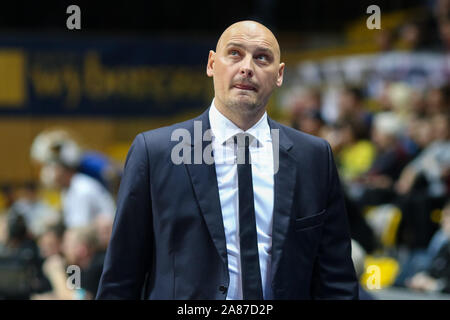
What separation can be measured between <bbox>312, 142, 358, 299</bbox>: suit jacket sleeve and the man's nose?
1.29 feet

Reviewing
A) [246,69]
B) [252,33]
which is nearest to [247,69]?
[246,69]

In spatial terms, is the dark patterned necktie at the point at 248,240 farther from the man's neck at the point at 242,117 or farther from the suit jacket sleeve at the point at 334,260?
Result: the suit jacket sleeve at the point at 334,260

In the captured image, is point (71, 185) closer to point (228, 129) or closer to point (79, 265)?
point (79, 265)

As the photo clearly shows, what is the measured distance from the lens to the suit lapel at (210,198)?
6.82 feet

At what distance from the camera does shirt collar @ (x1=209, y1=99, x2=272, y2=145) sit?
7.16 ft

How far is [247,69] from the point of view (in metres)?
2.09

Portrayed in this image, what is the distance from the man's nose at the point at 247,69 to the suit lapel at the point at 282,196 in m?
0.23

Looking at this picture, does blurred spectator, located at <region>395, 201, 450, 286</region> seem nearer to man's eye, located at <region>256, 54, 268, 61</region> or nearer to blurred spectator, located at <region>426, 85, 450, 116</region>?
blurred spectator, located at <region>426, 85, 450, 116</region>

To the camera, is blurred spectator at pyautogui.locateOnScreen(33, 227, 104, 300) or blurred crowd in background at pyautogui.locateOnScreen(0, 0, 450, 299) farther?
blurred crowd in background at pyautogui.locateOnScreen(0, 0, 450, 299)

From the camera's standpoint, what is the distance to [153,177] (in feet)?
7.07

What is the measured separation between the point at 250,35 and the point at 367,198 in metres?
4.62

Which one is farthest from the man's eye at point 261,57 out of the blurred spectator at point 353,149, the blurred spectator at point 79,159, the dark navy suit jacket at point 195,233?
the blurred spectator at point 353,149

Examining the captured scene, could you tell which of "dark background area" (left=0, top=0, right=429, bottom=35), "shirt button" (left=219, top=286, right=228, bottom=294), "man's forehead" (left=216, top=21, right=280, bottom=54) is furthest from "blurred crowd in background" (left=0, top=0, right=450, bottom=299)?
"dark background area" (left=0, top=0, right=429, bottom=35)
